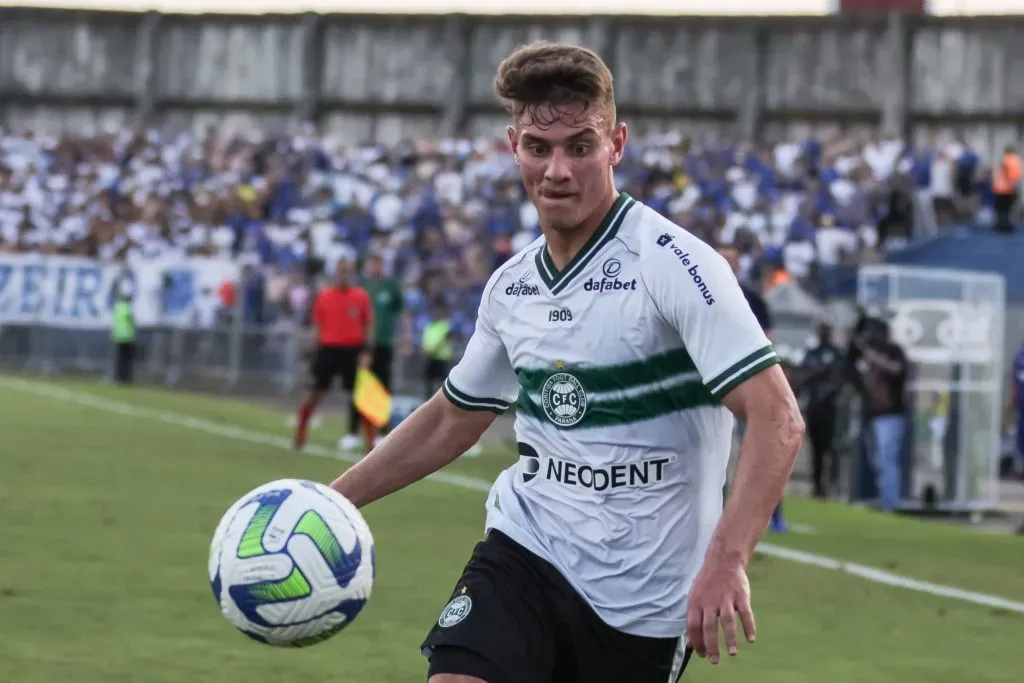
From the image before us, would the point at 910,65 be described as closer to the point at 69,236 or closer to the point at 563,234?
the point at 69,236

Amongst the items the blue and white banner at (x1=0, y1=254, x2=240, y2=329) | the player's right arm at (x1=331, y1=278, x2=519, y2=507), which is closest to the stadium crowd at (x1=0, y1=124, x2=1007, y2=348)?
the blue and white banner at (x1=0, y1=254, x2=240, y2=329)

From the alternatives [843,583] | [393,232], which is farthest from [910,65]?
[843,583]

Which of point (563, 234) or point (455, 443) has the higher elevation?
point (563, 234)

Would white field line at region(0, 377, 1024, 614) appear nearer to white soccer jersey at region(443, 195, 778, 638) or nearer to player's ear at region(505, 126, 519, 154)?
white soccer jersey at region(443, 195, 778, 638)

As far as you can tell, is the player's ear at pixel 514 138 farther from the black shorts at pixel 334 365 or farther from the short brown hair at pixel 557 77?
the black shorts at pixel 334 365

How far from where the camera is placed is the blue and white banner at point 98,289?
31.1m

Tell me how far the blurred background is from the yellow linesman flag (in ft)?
14.6

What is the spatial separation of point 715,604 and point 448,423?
138cm

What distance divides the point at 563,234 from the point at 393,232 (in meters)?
30.4

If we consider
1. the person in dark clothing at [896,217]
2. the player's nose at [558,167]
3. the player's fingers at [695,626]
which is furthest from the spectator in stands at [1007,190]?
the player's fingers at [695,626]

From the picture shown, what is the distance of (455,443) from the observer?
540cm

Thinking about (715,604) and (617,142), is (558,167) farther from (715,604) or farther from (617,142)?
(715,604)

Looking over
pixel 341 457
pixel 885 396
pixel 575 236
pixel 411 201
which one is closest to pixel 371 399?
pixel 341 457

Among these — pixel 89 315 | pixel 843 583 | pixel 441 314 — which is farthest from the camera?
pixel 89 315
